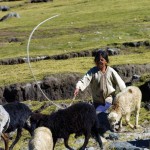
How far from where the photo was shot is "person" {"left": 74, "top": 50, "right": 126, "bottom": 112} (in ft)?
40.4

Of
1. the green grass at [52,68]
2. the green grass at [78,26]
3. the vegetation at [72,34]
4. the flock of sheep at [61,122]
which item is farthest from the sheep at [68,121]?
the green grass at [78,26]

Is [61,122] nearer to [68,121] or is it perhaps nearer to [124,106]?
[68,121]

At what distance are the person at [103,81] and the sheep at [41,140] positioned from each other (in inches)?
85.3

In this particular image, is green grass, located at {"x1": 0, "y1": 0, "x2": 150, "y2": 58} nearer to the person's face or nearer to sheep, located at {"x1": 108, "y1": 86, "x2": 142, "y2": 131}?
sheep, located at {"x1": 108, "y1": 86, "x2": 142, "y2": 131}

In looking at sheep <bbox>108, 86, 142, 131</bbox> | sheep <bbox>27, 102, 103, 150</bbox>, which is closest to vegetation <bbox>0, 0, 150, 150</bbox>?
sheep <bbox>108, 86, 142, 131</bbox>

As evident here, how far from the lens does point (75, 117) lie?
10.7 meters

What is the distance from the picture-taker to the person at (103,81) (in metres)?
12.3

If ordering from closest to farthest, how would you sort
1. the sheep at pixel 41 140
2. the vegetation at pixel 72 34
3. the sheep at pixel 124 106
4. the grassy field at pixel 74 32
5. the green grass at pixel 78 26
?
the sheep at pixel 41 140, the sheep at pixel 124 106, the vegetation at pixel 72 34, the grassy field at pixel 74 32, the green grass at pixel 78 26

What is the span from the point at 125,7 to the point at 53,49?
33.1 m

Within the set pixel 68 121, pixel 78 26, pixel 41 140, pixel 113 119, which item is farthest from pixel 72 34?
pixel 41 140

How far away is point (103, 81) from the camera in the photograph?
12398 mm

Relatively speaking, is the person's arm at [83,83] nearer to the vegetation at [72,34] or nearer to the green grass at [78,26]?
the vegetation at [72,34]

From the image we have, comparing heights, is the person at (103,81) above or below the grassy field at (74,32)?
above

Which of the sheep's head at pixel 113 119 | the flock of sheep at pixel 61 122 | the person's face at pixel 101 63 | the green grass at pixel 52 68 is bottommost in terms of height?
the green grass at pixel 52 68
